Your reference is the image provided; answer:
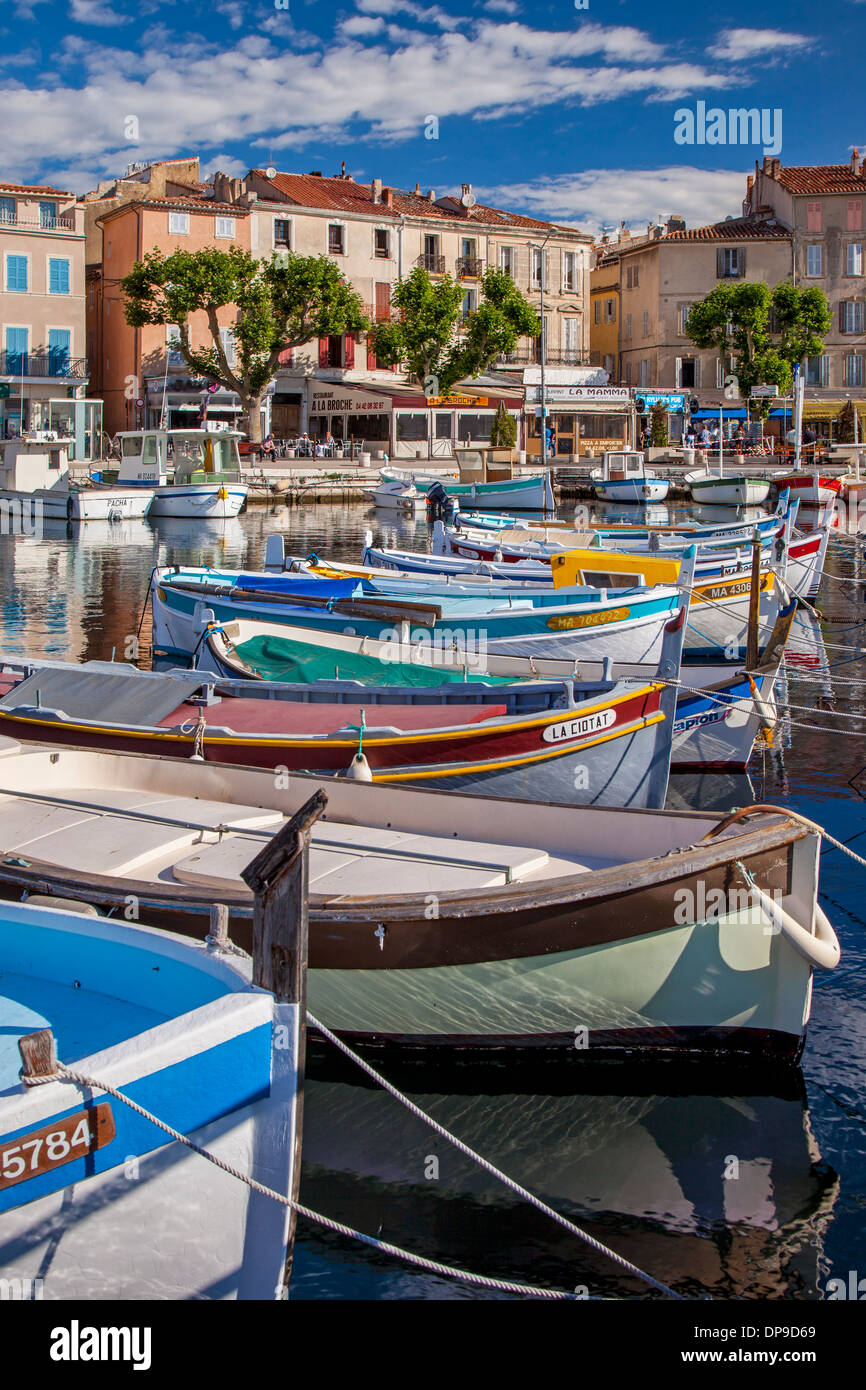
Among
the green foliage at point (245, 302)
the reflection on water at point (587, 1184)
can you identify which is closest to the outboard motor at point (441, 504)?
the green foliage at point (245, 302)

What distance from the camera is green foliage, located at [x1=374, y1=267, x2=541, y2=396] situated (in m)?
56.2

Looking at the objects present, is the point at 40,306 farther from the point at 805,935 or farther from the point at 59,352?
the point at 805,935

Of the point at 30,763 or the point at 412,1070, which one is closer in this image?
the point at 412,1070

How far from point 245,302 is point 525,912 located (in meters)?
47.8

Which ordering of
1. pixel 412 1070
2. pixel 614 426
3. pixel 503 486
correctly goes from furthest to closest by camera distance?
1. pixel 614 426
2. pixel 503 486
3. pixel 412 1070

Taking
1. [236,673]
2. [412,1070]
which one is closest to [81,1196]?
[412,1070]

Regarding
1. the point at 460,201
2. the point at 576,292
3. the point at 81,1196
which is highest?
the point at 460,201

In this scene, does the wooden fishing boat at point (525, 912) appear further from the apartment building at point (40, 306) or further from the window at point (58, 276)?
the window at point (58, 276)

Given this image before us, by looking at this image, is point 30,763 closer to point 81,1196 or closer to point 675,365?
point 81,1196

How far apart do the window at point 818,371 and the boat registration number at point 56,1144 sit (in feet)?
211

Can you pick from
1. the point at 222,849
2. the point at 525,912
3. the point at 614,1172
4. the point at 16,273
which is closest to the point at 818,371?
the point at 16,273

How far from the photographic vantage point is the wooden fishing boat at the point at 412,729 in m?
8.79

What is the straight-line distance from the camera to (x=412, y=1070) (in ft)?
22.0

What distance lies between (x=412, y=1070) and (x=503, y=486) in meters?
36.0
